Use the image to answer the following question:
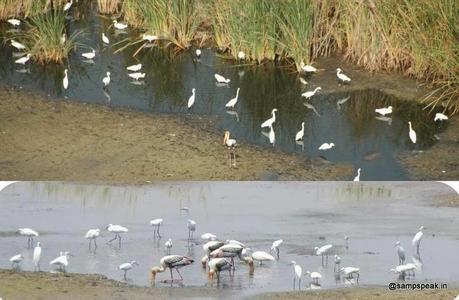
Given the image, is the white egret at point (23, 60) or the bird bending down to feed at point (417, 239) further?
the white egret at point (23, 60)

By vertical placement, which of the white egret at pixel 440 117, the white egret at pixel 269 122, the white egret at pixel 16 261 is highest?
the white egret at pixel 440 117

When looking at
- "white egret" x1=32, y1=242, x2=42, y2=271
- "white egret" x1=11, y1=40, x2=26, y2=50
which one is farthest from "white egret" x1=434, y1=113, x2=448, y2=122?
"white egret" x1=11, y1=40, x2=26, y2=50

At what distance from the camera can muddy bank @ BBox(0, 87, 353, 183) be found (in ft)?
25.2

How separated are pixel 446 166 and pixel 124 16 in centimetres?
441

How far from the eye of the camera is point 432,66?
9.20 meters

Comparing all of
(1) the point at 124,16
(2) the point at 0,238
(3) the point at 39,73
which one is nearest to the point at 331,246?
(2) the point at 0,238

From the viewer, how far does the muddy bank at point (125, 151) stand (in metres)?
7.68

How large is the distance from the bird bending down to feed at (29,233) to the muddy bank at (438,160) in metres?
2.57

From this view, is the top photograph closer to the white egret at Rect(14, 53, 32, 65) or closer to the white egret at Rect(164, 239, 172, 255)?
the white egret at Rect(14, 53, 32, 65)

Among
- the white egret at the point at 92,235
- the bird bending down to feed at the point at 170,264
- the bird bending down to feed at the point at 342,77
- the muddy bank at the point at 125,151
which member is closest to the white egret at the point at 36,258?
the white egret at the point at 92,235

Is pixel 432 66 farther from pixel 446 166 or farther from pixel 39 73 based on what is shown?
pixel 39 73

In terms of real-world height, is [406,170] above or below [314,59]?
below

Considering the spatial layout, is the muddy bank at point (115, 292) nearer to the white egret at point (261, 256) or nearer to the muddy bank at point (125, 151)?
the white egret at point (261, 256)

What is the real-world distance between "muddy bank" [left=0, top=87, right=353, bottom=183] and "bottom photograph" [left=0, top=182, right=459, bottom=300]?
0.12 m
